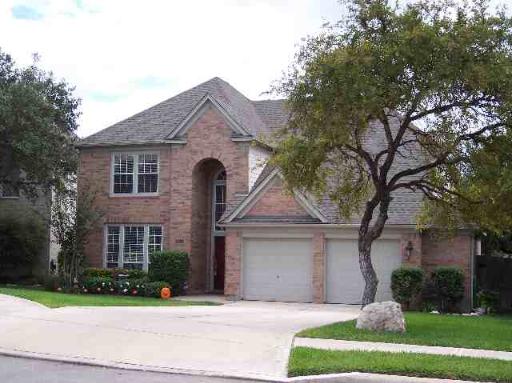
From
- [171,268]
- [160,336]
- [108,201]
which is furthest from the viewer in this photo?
[108,201]

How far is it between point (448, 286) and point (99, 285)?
40.7 ft

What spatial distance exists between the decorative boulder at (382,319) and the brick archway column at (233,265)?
34.5 feet

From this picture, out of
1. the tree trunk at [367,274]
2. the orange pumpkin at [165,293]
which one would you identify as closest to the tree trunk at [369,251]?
the tree trunk at [367,274]

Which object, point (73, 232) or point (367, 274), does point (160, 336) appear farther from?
point (73, 232)

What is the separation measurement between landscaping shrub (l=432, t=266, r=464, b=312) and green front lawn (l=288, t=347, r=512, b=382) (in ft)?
36.4

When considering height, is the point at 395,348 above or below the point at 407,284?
below

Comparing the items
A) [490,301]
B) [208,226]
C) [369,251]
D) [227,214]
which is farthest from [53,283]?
[490,301]

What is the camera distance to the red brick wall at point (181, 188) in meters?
26.9

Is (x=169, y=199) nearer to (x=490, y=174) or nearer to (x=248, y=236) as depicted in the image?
(x=248, y=236)

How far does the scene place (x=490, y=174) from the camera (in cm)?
1480

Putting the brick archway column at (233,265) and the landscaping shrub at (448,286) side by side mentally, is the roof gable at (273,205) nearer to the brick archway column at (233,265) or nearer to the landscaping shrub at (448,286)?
the brick archway column at (233,265)

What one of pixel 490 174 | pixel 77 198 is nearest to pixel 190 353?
pixel 490 174

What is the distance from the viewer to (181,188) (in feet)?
89.9

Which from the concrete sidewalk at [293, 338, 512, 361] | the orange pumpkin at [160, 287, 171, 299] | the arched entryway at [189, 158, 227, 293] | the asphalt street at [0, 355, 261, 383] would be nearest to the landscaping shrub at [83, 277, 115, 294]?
the orange pumpkin at [160, 287, 171, 299]
